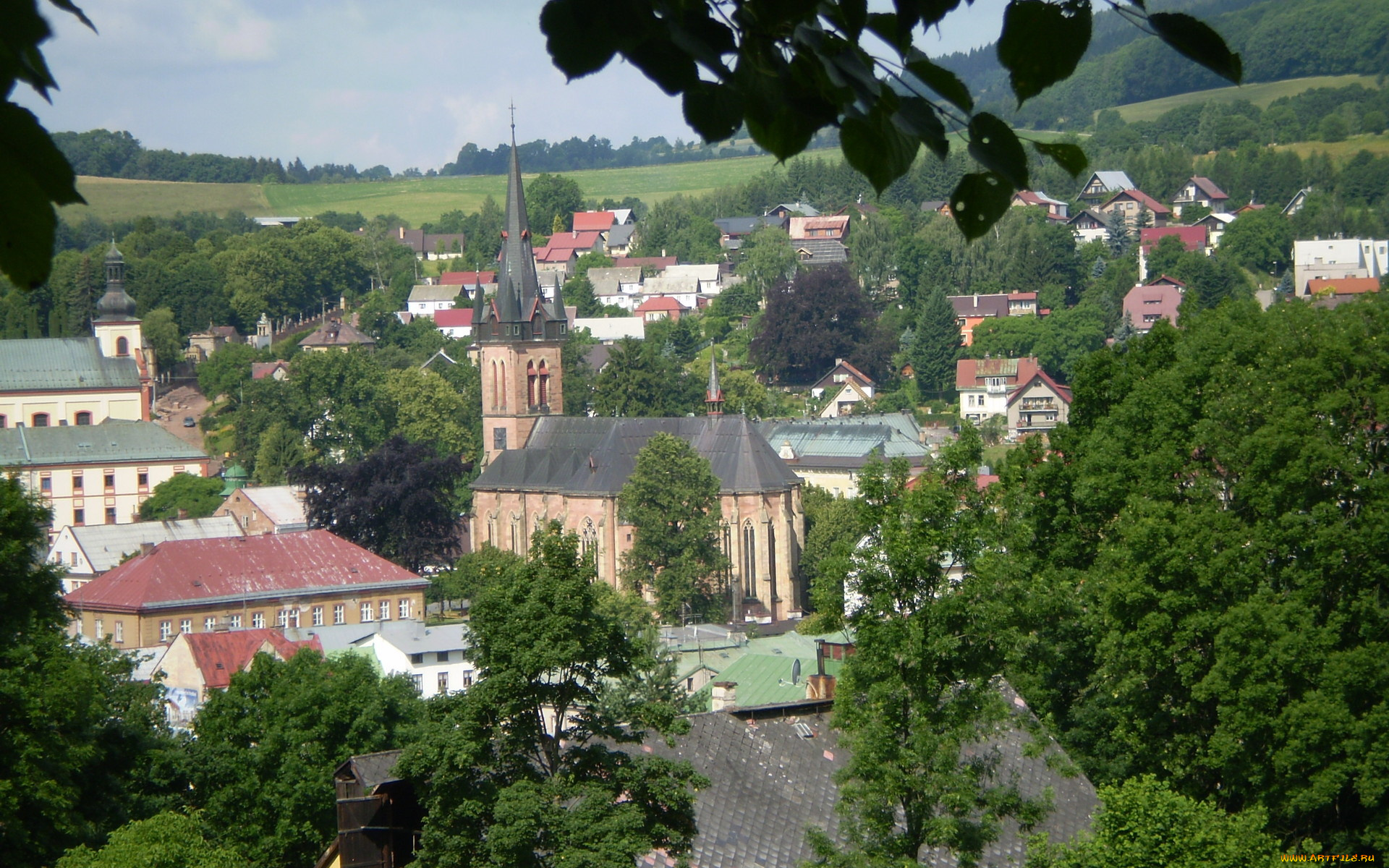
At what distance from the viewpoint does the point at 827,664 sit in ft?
115

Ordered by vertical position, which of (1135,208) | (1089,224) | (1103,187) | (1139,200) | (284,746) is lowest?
(284,746)

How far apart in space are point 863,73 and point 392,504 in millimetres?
72917

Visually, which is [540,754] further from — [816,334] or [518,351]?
[816,334]

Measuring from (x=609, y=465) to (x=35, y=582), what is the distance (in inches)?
1653

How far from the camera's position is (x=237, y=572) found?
6247cm

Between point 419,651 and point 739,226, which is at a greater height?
point 739,226

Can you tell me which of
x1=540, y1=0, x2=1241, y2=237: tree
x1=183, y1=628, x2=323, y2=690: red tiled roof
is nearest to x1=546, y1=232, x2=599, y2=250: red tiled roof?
x1=183, y1=628, x2=323, y2=690: red tiled roof

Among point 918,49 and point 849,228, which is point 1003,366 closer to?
point 849,228

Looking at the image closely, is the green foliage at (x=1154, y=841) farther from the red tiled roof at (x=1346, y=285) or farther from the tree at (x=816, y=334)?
the tree at (x=816, y=334)

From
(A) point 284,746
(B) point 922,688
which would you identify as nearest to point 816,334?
(A) point 284,746

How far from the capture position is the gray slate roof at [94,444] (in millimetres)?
92875

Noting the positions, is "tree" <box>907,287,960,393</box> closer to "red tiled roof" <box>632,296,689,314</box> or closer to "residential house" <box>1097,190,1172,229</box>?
"red tiled roof" <box>632,296,689,314</box>

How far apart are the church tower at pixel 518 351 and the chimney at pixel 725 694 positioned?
38628mm

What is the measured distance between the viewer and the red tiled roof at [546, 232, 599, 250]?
579 ft
